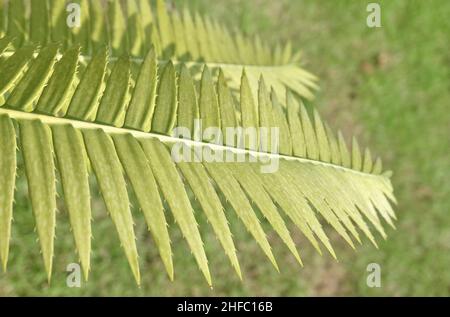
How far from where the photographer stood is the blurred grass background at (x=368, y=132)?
2943 mm

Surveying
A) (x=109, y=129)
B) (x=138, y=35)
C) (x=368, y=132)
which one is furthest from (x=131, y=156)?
(x=368, y=132)

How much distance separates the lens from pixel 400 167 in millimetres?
3527

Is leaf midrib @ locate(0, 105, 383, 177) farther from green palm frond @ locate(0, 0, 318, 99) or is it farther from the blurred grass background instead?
the blurred grass background

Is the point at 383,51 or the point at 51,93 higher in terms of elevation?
the point at 383,51

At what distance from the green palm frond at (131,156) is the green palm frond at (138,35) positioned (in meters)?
0.22

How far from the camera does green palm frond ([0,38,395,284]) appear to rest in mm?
778

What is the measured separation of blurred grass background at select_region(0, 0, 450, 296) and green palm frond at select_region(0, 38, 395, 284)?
1.78 metres

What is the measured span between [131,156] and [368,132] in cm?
284

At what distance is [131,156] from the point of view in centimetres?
86

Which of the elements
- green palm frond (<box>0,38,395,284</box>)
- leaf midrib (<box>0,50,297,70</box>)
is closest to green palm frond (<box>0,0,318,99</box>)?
A: leaf midrib (<box>0,50,297,70</box>)
